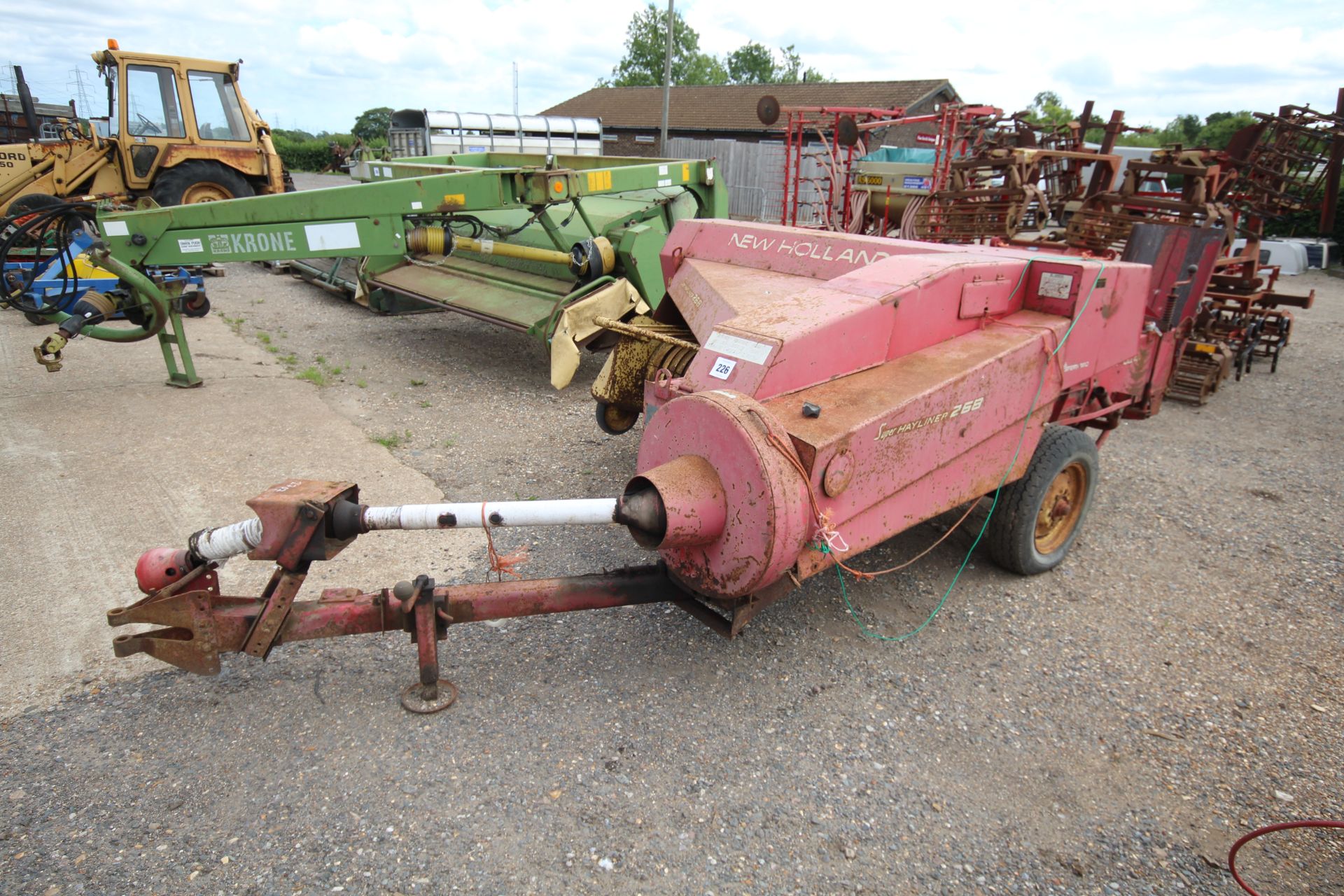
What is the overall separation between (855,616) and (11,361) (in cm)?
720

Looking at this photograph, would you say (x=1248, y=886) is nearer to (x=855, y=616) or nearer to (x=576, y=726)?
(x=855, y=616)

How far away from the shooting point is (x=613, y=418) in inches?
185

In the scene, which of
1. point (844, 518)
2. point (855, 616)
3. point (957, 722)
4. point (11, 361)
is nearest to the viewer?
point (844, 518)

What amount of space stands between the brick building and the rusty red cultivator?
1947 centimetres

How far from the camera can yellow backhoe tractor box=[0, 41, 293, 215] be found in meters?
9.28

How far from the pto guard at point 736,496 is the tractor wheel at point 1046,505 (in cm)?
157

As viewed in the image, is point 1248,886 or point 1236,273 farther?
point 1236,273

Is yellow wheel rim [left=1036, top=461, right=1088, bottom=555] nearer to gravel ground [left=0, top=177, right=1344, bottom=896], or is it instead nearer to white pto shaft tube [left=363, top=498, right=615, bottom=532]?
gravel ground [left=0, top=177, right=1344, bottom=896]

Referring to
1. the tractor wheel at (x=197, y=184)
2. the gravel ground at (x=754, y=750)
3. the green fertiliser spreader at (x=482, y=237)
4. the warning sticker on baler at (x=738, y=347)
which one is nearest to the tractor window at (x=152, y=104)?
the tractor wheel at (x=197, y=184)

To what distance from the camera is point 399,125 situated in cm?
1659

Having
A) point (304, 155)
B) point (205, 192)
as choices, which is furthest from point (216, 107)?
point (304, 155)

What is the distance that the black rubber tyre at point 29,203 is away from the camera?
834 cm

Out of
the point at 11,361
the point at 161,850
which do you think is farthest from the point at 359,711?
the point at 11,361

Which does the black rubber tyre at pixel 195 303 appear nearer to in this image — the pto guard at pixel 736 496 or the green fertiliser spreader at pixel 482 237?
the green fertiliser spreader at pixel 482 237
